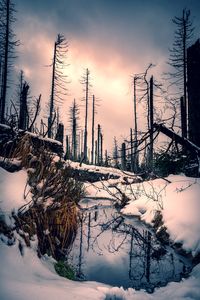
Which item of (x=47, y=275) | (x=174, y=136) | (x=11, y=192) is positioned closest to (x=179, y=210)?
(x=174, y=136)

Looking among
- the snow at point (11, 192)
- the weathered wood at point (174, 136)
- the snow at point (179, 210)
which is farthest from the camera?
the weathered wood at point (174, 136)

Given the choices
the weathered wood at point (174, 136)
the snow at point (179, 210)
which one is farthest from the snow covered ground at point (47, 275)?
the weathered wood at point (174, 136)

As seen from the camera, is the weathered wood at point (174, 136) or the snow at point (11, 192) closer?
the snow at point (11, 192)

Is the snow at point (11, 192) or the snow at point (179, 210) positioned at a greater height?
the snow at point (11, 192)

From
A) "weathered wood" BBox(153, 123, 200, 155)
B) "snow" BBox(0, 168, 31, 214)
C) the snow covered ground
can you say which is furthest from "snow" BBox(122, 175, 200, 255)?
"snow" BBox(0, 168, 31, 214)

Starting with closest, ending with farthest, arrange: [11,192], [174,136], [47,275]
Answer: [47,275] → [11,192] → [174,136]

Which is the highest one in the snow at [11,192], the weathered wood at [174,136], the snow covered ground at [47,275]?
the weathered wood at [174,136]

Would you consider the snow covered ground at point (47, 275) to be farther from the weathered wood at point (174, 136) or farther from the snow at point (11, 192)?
the weathered wood at point (174, 136)

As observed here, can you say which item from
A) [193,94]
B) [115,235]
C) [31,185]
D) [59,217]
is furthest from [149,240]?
[193,94]

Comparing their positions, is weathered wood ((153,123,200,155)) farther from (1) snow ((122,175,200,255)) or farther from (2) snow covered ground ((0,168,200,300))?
(2) snow covered ground ((0,168,200,300))

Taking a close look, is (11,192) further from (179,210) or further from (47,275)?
(179,210)

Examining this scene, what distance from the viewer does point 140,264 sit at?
4320 mm

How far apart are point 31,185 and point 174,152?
15.2ft

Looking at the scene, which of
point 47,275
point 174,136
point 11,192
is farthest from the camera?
point 174,136
